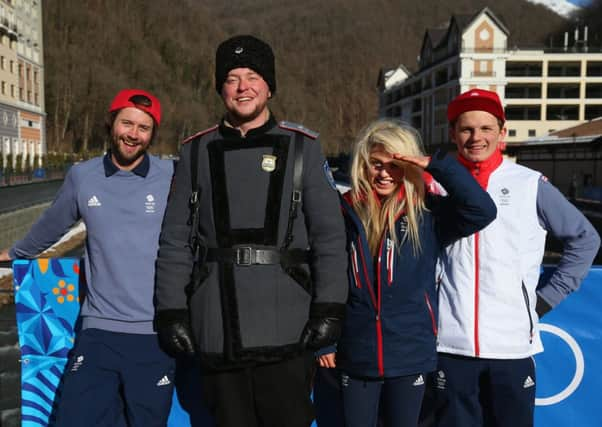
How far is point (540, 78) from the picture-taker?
6275cm

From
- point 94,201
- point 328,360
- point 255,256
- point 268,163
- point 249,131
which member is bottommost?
point 328,360

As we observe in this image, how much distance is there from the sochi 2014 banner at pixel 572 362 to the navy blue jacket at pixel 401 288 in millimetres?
909

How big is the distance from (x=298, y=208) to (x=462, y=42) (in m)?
63.8

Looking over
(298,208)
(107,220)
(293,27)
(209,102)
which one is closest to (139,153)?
(107,220)

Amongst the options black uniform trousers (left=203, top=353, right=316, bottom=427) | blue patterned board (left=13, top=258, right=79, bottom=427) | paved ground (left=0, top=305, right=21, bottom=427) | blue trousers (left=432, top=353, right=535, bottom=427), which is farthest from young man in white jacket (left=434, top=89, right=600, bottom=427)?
paved ground (left=0, top=305, right=21, bottom=427)

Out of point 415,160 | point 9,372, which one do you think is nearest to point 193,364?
point 415,160

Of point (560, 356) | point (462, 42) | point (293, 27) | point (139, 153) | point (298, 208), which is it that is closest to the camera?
point (298, 208)

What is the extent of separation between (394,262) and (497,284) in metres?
0.49

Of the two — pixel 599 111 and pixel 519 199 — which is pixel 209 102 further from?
pixel 519 199

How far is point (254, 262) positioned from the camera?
2490mm

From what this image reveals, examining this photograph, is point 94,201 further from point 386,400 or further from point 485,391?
point 485,391

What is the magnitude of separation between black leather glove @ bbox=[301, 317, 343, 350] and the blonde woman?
23 cm

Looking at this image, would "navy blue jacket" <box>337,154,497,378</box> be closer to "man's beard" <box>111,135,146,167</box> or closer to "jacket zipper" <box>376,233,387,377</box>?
"jacket zipper" <box>376,233,387,377</box>

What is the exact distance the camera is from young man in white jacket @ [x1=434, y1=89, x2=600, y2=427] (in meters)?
2.75
